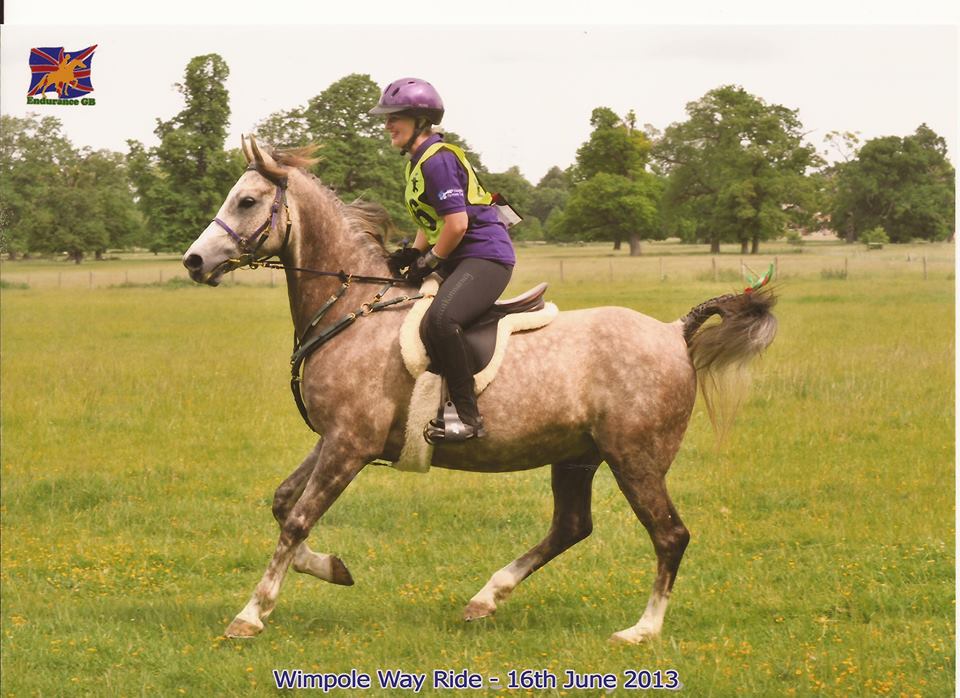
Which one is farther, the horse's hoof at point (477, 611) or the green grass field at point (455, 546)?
the horse's hoof at point (477, 611)

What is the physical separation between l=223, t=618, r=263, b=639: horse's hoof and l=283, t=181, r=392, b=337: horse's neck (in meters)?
1.88

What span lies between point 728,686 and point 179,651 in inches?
136

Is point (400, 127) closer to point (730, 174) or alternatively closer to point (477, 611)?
point (477, 611)

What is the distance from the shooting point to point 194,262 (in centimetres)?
678

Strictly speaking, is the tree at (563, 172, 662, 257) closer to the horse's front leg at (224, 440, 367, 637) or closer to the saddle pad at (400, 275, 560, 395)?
the saddle pad at (400, 275, 560, 395)

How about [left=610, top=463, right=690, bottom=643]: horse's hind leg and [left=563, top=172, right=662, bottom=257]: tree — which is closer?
[left=610, top=463, right=690, bottom=643]: horse's hind leg

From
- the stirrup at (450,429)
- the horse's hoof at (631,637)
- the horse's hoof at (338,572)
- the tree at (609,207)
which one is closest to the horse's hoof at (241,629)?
the horse's hoof at (338,572)

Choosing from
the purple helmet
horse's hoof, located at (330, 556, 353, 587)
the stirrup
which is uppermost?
the purple helmet

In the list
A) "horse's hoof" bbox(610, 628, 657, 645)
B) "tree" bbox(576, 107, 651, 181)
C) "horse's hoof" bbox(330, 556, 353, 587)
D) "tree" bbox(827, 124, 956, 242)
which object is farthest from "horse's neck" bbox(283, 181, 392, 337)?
"tree" bbox(827, 124, 956, 242)

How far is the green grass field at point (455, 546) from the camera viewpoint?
7.00 m

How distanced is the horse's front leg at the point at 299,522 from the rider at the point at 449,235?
2.01 feet

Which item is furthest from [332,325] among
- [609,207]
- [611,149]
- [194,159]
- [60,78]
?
[609,207]

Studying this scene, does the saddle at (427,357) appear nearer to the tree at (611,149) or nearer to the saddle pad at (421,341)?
the saddle pad at (421,341)

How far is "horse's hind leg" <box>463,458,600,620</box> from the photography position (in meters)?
7.58
